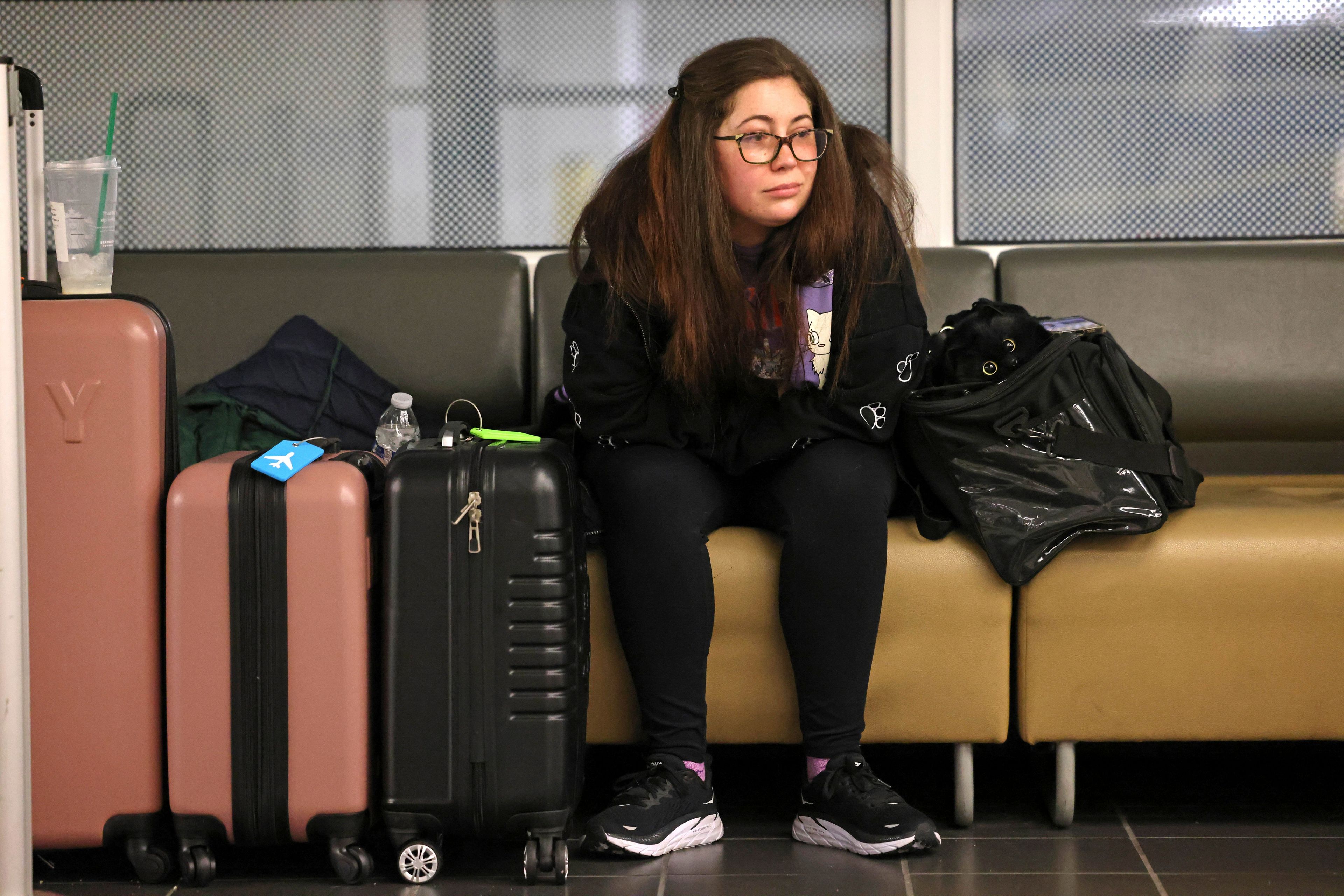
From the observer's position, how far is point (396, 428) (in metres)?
2.09

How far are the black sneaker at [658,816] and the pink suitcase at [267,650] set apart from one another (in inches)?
12.2

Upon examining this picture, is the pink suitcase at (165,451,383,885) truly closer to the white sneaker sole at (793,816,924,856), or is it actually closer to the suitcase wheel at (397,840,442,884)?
the suitcase wheel at (397,840,442,884)

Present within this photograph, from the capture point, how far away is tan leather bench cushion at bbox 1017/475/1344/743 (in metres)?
1.59

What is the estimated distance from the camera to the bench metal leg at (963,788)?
163cm

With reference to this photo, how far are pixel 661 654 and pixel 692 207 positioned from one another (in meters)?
0.59

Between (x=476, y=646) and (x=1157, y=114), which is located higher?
(x=1157, y=114)

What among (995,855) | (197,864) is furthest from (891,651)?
(197,864)

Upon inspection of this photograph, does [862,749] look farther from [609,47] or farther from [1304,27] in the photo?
[1304,27]

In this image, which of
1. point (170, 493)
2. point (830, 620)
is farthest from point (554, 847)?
point (170, 493)

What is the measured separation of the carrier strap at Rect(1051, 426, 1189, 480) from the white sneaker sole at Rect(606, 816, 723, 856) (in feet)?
2.22

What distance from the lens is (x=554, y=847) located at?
144cm

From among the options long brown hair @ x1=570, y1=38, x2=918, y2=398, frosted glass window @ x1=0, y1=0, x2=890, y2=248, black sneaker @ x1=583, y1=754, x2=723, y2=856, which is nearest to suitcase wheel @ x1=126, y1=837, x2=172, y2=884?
black sneaker @ x1=583, y1=754, x2=723, y2=856

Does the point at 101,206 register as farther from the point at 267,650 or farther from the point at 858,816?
the point at 858,816

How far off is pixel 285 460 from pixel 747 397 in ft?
2.01
